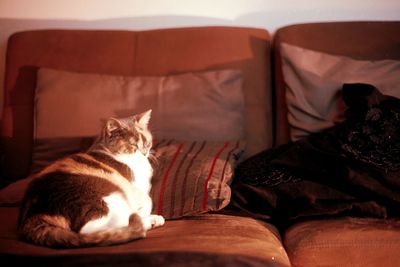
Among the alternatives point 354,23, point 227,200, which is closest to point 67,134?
point 227,200

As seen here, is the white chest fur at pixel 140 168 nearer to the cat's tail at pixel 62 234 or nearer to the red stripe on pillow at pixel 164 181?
the red stripe on pillow at pixel 164 181

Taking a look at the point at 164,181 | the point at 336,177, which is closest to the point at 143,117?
the point at 164,181

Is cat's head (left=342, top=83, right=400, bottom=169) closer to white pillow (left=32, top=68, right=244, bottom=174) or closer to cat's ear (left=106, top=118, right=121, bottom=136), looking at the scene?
white pillow (left=32, top=68, right=244, bottom=174)

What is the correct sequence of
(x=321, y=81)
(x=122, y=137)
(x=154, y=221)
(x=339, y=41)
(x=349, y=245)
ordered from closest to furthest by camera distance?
(x=349, y=245)
(x=154, y=221)
(x=122, y=137)
(x=321, y=81)
(x=339, y=41)

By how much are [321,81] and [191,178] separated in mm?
607

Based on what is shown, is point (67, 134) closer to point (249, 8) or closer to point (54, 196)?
point (54, 196)

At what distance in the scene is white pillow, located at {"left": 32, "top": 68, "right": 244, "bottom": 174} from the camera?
1.40m

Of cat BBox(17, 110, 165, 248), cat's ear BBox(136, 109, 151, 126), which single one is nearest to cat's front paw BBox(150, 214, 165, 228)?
cat BBox(17, 110, 165, 248)

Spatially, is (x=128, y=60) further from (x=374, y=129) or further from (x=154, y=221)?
(x=374, y=129)

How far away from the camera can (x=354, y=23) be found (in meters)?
1.53

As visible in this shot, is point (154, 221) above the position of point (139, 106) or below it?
below

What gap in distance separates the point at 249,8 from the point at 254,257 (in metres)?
1.22

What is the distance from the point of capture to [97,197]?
0.97m

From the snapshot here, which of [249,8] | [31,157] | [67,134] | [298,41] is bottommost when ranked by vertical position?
[31,157]
